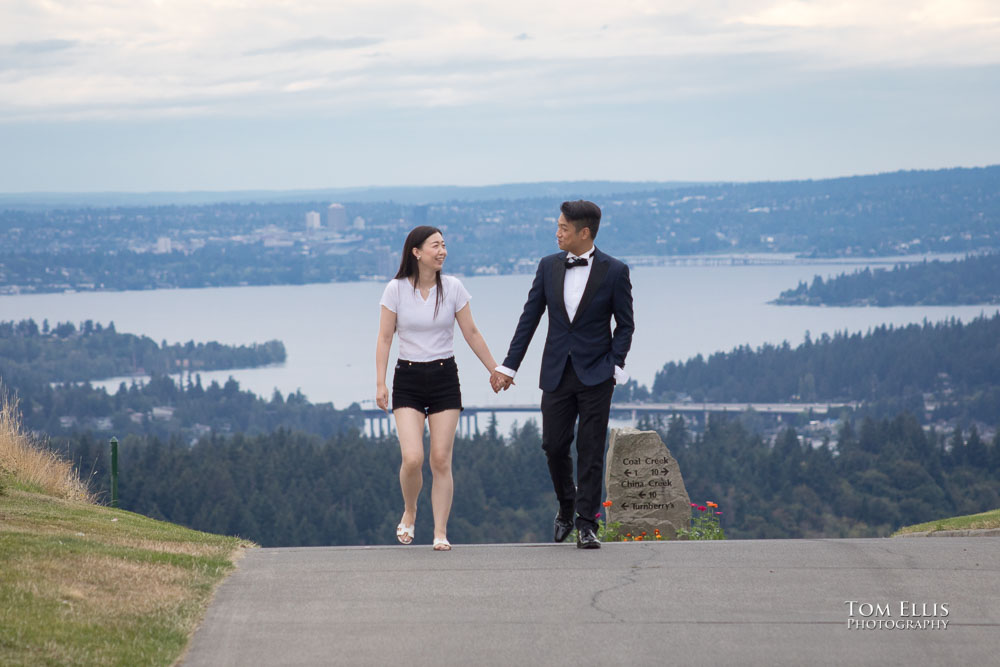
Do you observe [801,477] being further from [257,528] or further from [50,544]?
[50,544]

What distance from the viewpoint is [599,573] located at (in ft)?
20.2

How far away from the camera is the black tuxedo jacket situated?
6.88m

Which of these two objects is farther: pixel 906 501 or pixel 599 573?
pixel 906 501

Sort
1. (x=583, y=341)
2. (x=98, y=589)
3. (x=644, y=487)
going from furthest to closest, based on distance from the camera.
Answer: (x=644, y=487) < (x=583, y=341) < (x=98, y=589)

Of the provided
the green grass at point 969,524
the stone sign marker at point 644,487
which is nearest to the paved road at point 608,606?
the green grass at point 969,524

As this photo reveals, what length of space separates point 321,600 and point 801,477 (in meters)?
75.1

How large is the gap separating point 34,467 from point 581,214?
518cm

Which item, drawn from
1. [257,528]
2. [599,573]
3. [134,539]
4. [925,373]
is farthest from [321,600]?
[925,373]

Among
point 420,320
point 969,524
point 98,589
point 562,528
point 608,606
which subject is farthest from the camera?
point 969,524

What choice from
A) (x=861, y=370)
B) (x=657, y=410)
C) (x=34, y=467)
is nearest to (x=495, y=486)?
(x=657, y=410)

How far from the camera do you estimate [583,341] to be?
689 centimetres

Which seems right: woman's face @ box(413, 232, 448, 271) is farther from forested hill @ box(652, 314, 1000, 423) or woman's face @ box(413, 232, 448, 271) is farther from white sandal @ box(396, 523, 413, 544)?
forested hill @ box(652, 314, 1000, 423)

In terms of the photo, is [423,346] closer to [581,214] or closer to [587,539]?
[581,214]

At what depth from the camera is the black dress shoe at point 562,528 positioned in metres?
7.25
